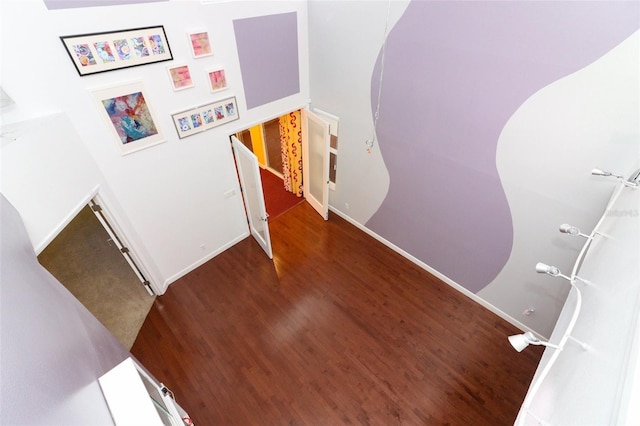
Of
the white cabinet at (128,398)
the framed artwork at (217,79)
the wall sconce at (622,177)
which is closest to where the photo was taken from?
the white cabinet at (128,398)

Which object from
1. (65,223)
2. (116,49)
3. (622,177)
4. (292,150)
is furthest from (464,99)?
(65,223)

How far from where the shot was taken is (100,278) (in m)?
4.74

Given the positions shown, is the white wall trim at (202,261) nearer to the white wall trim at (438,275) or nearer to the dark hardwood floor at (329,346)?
the dark hardwood floor at (329,346)

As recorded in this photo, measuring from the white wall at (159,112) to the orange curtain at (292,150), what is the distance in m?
0.72

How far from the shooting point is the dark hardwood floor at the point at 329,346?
10.9ft

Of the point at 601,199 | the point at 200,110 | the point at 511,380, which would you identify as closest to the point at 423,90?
the point at 601,199

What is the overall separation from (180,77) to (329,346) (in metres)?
3.87

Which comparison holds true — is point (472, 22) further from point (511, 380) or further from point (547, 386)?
point (511, 380)

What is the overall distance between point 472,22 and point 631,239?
2.46m

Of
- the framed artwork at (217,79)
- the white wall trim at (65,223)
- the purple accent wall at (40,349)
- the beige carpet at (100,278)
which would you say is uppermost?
the framed artwork at (217,79)

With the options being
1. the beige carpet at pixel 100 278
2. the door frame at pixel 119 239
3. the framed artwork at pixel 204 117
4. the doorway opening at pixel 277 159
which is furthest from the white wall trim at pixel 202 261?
the framed artwork at pixel 204 117

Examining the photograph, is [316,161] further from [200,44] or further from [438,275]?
[438,275]

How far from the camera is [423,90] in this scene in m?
3.55

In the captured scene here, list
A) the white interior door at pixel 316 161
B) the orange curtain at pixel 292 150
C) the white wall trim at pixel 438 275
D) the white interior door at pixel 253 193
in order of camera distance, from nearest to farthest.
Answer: the white wall trim at pixel 438 275 → the white interior door at pixel 253 193 → the white interior door at pixel 316 161 → the orange curtain at pixel 292 150
